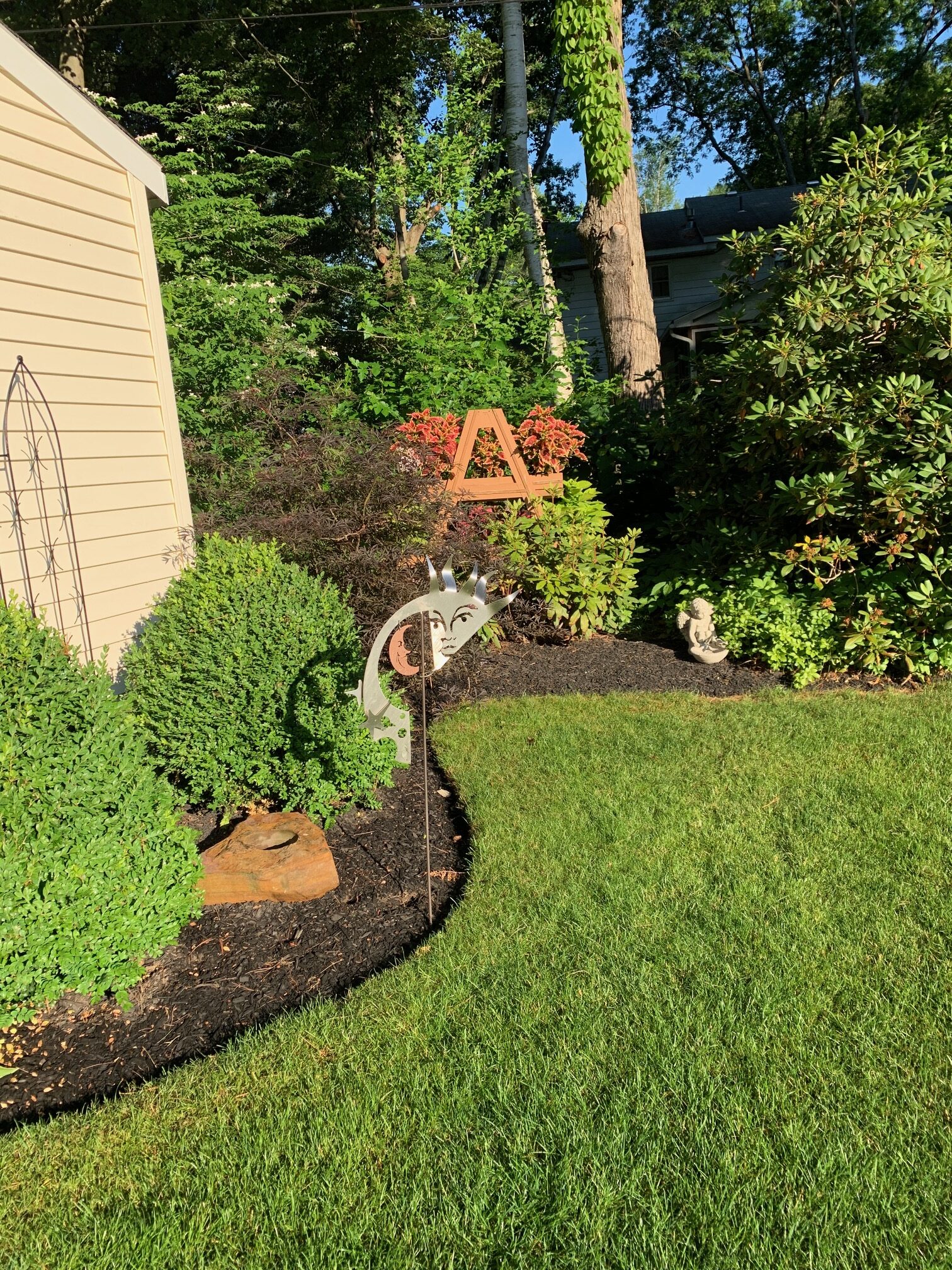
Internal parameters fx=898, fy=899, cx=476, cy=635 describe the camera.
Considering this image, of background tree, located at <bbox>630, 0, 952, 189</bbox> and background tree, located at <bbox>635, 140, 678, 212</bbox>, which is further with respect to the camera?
background tree, located at <bbox>635, 140, 678, 212</bbox>

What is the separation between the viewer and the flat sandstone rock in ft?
11.2

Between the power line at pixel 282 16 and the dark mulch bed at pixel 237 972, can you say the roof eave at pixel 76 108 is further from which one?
the power line at pixel 282 16

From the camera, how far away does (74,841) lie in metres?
2.74

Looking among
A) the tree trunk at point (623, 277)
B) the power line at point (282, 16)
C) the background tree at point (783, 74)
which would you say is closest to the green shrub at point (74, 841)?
the tree trunk at point (623, 277)

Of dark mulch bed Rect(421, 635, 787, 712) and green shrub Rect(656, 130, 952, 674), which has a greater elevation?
green shrub Rect(656, 130, 952, 674)

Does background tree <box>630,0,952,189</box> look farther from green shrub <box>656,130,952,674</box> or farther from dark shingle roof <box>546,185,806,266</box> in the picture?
green shrub <box>656,130,952,674</box>

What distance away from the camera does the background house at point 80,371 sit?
4.22 metres

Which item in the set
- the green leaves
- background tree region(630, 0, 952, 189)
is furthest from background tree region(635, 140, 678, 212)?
the green leaves

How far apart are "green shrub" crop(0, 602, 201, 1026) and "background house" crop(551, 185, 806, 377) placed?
16.7 meters

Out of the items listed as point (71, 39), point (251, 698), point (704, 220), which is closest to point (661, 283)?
point (704, 220)

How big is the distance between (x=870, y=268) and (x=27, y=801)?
5.44 metres

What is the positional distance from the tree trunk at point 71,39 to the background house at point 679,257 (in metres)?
9.01

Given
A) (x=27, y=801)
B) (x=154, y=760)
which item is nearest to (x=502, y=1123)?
(x=27, y=801)

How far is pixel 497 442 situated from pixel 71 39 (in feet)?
38.6
